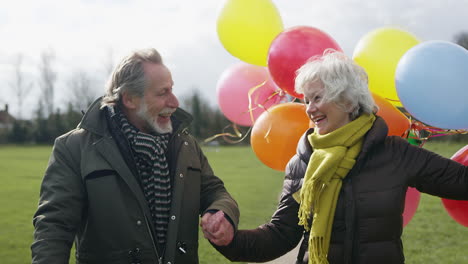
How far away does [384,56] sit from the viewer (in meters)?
3.38

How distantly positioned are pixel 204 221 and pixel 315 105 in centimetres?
79

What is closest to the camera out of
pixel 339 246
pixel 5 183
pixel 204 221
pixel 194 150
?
pixel 339 246

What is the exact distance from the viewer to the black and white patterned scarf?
7.99 feet

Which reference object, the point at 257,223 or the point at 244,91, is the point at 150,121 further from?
the point at 257,223

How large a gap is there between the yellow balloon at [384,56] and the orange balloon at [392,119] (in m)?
0.23

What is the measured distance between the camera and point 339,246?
2.27 m

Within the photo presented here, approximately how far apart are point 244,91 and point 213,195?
5.37 feet

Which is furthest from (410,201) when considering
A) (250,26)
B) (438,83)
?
(250,26)

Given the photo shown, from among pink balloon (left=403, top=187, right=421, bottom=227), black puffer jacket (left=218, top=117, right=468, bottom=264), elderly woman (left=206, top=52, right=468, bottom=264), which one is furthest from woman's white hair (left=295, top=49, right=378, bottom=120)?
pink balloon (left=403, top=187, right=421, bottom=227)

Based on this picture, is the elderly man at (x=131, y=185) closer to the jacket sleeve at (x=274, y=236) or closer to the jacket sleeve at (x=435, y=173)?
the jacket sleeve at (x=274, y=236)

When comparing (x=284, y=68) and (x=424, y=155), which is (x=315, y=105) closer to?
(x=424, y=155)

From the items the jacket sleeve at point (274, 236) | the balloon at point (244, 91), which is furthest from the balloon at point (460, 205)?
the balloon at point (244, 91)

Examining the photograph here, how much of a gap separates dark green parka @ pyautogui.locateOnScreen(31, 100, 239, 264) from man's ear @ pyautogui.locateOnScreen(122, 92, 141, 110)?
0.15 meters

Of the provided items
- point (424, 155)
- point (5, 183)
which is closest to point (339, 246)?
point (424, 155)
